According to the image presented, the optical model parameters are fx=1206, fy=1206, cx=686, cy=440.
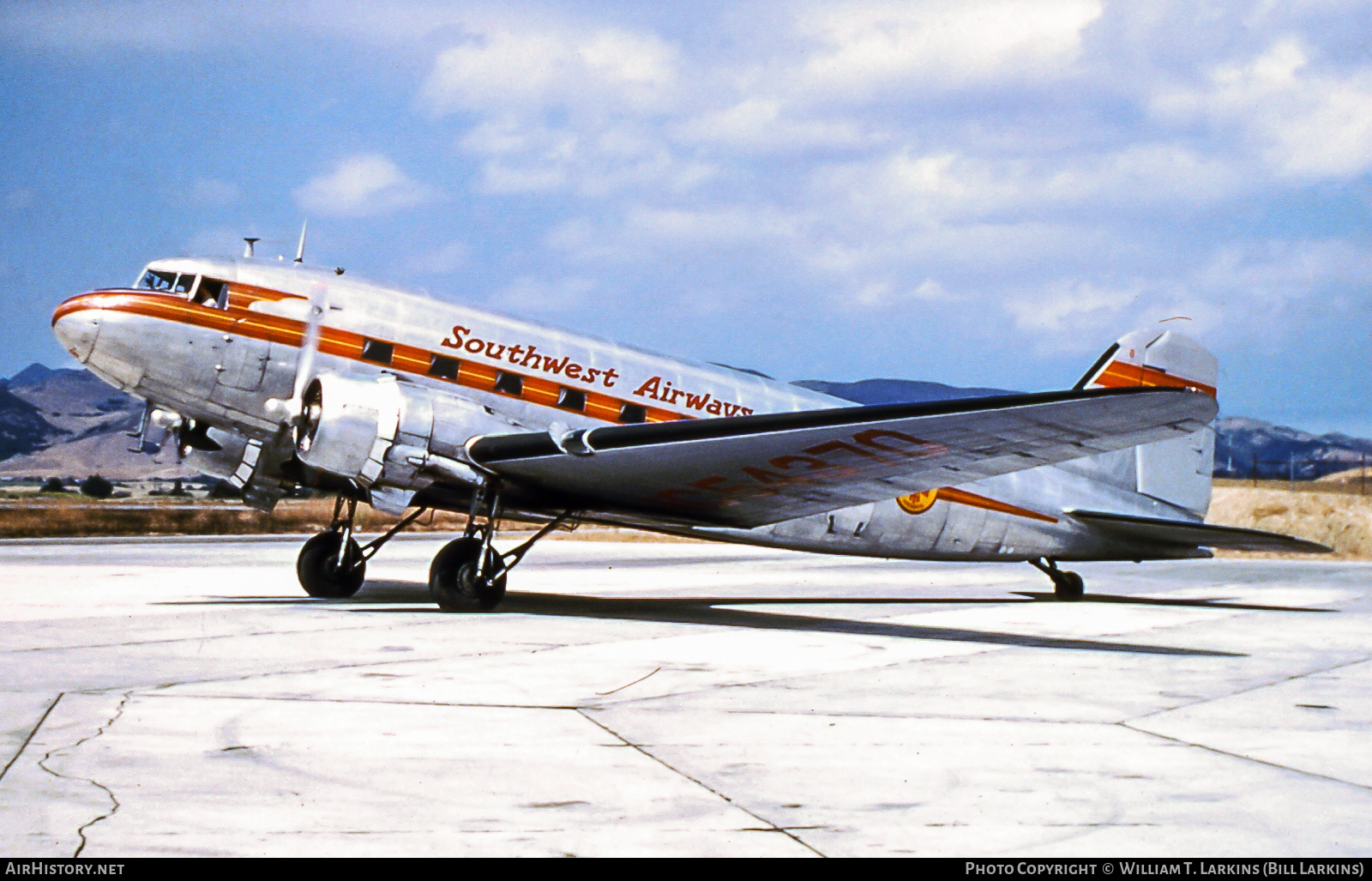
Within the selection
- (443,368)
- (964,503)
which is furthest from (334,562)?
(964,503)

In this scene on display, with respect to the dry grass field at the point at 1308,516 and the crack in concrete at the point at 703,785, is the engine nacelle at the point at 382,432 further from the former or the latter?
the dry grass field at the point at 1308,516

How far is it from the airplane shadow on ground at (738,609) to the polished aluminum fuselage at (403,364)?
122 centimetres

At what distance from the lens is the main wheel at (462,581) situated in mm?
13836

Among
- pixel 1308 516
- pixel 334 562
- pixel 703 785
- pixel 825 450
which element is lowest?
pixel 703 785

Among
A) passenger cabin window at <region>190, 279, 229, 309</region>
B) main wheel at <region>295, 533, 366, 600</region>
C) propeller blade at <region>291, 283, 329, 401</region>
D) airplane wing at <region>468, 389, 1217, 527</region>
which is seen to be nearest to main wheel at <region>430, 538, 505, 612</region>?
airplane wing at <region>468, 389, 1217, 527</region>

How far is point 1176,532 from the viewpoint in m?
18.0

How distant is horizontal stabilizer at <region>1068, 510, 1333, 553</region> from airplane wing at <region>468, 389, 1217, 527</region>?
218 inches

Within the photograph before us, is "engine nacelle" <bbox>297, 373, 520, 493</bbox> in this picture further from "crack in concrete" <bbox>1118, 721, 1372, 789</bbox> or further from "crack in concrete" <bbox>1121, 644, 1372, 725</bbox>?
"crack in concrete" <bbox>1118, 721, 1372, 789</bbox>

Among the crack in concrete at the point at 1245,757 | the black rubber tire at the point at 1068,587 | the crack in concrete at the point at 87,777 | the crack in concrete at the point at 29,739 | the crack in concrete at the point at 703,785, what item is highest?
the black rubber tire at the point at 1068,587

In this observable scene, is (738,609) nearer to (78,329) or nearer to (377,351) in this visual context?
(377,351)

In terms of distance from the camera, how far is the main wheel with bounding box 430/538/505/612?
545 inches

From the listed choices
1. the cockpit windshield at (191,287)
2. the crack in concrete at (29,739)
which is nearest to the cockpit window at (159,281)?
the cockpit windshield at (191,287)

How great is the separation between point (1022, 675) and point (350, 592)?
9954mm

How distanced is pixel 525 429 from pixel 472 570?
1.95 m
